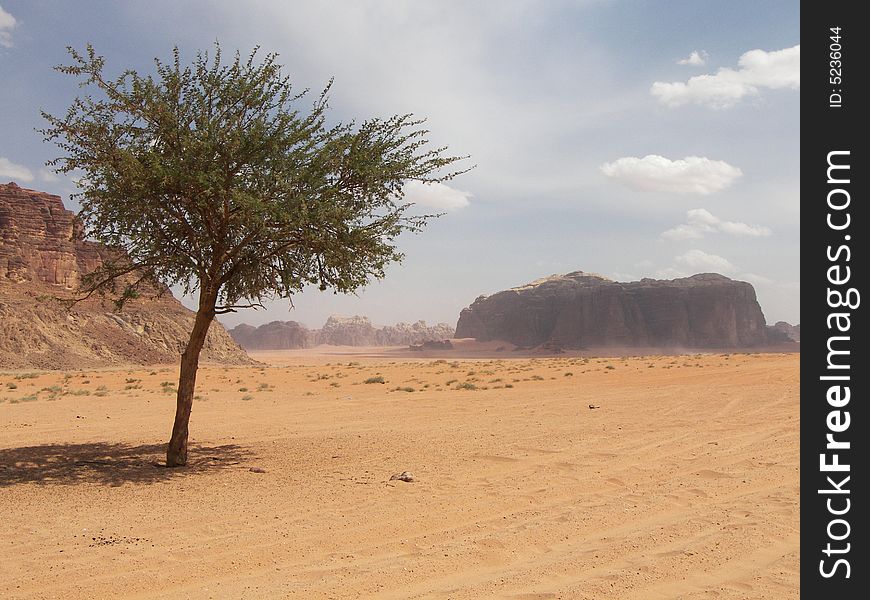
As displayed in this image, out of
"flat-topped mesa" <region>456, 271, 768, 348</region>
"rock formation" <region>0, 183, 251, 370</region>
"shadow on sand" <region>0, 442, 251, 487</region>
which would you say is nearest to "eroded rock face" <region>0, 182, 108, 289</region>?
"rock formation" <region>0, 183, 251, 370</region>

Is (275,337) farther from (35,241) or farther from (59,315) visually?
(59,315)

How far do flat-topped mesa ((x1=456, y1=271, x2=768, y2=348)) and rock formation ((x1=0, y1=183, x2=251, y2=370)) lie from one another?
89606mm

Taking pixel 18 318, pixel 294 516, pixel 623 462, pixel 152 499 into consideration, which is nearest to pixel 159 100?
pixel 152 499

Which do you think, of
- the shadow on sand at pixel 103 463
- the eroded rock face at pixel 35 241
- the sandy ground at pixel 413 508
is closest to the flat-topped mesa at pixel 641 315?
the eroded rock face at pixel 35 241

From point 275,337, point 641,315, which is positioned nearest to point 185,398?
point 641,315

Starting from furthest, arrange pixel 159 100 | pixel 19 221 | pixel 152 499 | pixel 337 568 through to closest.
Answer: pixel 19 221
pixel 159 100
pixel 152 499
pixel 337 568

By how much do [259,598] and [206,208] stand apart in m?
6.92

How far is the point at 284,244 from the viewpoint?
1058 cm

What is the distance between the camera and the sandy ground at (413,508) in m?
5.25

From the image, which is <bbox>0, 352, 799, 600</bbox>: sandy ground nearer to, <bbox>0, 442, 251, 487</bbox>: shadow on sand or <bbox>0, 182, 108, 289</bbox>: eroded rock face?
<bbox>0, 442, 251, 487</bbox>: shadow on sand

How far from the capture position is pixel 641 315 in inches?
5778

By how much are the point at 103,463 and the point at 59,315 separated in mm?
62716

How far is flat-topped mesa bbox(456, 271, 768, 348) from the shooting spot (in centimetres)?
14138

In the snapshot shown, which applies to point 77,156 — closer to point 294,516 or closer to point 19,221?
point 294,516
